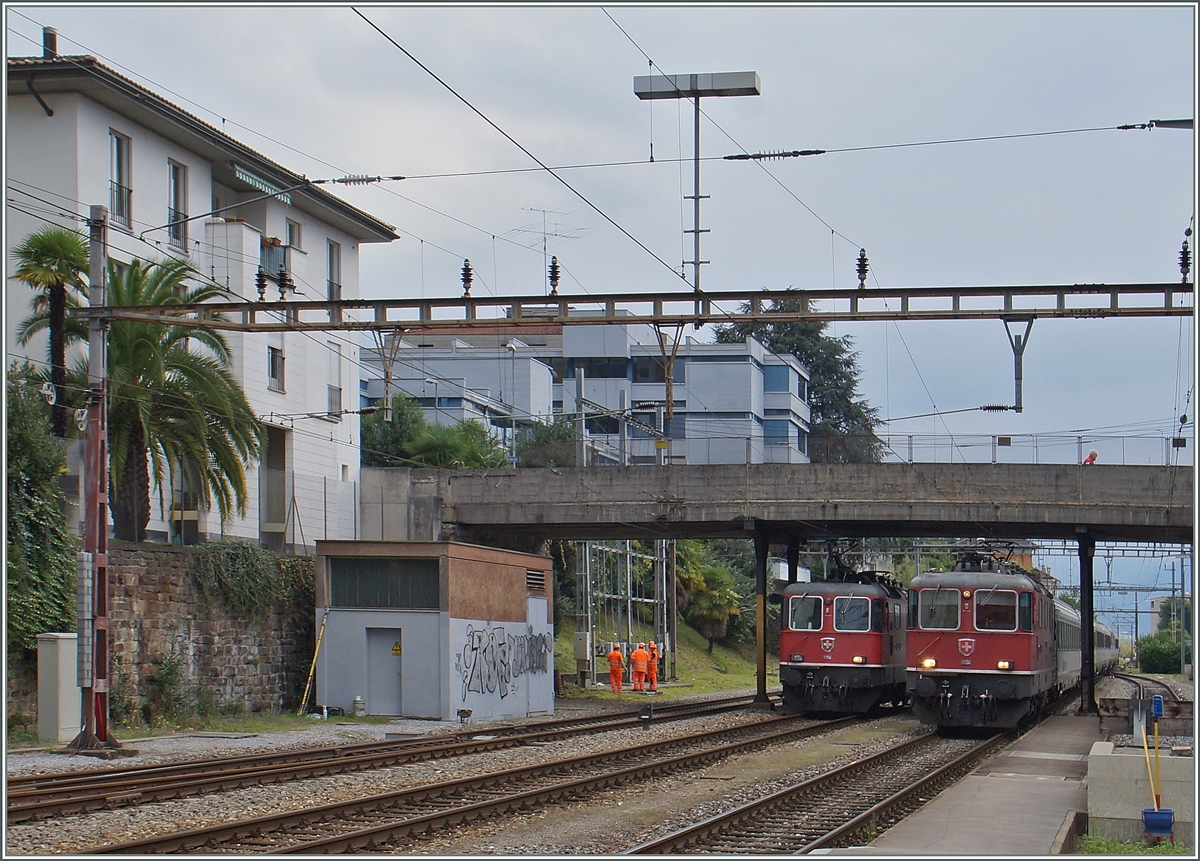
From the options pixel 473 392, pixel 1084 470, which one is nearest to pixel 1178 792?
pixel 1084 470

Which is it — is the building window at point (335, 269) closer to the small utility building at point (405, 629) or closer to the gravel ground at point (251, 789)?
the small utility building at point (405, 629)

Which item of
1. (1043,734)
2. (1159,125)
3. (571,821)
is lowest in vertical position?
(1043,734)

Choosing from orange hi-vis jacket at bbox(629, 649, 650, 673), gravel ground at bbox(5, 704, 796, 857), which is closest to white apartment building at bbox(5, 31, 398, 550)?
gravel ground at bbox(5, 704, 796, 857)

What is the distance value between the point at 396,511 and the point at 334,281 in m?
9.82

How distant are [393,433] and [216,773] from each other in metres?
34.5

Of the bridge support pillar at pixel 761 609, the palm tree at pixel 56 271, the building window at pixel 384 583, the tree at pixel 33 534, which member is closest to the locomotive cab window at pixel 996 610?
the bridge support pillar at pixel 761 609

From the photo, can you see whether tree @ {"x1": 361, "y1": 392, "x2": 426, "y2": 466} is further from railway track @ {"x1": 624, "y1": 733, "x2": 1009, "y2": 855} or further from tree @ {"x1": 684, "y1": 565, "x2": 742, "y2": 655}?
railway track @ {"x1": 624, "y1": 733, "x2": 1009, "y2": 855}

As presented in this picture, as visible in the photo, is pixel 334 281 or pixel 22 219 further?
pixel 334 281

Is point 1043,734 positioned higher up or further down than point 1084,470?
further down

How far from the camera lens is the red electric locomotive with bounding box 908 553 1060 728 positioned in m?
26.5

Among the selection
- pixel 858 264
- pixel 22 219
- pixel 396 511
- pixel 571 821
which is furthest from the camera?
pixel 396 511

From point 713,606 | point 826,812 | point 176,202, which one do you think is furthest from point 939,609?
point 713,606

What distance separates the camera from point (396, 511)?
36.4 meters

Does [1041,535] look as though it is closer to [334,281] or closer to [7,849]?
[334,281]
